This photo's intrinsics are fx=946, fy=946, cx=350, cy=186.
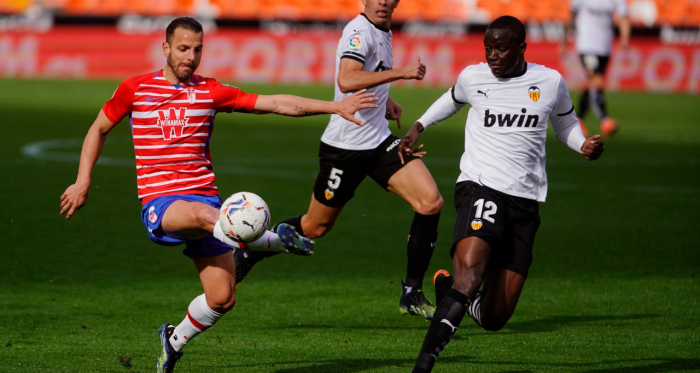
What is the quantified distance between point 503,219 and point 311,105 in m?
1.27

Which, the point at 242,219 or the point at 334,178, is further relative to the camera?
the point at 334,178

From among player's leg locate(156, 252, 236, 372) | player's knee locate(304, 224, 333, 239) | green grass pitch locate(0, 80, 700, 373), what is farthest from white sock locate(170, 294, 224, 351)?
player's knee locate(304, 224, 333, 239)

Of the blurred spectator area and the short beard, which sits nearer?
the short beard

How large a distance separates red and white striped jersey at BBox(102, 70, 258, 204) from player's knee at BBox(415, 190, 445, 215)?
2.03 metres

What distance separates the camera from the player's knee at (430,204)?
696 cm

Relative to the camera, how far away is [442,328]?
4.81m

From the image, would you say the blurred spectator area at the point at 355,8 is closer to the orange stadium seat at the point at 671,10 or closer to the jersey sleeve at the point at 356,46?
the orange stadium seat at the point at 671,10

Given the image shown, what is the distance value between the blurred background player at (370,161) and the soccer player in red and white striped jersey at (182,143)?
1.42 m

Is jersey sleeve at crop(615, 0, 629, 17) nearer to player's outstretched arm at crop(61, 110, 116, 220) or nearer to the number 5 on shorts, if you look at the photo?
the number 5 on shorts

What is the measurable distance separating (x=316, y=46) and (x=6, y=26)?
29.7 ft

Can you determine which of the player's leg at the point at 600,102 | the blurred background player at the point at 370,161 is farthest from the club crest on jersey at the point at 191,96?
the player's leg at the point at 600,102

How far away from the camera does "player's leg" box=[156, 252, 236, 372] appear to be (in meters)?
5.26

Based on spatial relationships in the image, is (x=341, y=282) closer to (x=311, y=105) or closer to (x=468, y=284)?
(x=311, y=105)

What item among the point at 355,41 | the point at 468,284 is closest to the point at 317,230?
the point at 355,41
